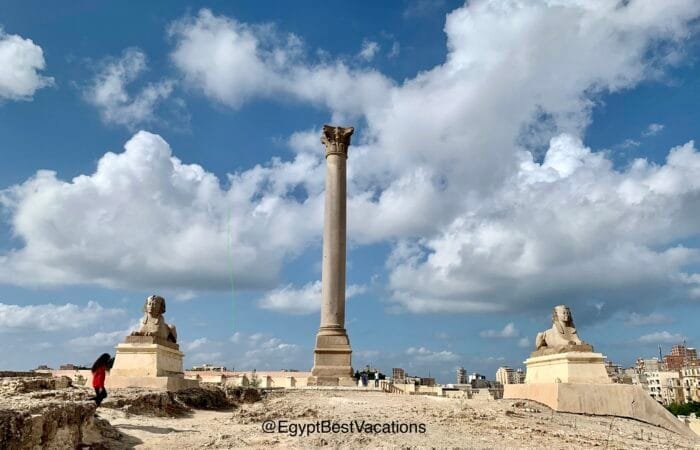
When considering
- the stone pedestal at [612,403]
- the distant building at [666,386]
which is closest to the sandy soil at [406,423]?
the stone pedestal at [612,403]

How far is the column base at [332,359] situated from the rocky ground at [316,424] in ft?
17.3

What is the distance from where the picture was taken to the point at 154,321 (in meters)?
16.0

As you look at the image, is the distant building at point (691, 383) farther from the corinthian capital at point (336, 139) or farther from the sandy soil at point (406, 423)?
the sandy soil at point (406, 423)

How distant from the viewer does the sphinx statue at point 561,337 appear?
50.6ft

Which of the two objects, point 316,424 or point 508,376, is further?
point 508,376

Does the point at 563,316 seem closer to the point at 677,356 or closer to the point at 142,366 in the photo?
the point at 142,366

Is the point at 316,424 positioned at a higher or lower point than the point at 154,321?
lower

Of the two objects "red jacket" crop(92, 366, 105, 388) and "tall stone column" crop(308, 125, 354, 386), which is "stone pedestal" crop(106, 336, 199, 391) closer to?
"red jacket" crop(92, 366, 105, 388)

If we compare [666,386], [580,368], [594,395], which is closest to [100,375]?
[594,395]

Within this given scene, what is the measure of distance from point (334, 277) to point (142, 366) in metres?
8.46

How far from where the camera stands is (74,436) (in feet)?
27.8

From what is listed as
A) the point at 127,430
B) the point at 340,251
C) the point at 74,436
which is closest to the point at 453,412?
the point at 127,430

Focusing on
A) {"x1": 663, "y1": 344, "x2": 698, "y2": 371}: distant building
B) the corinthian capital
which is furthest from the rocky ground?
{"x1": 663, "y1": 344, "x2": 698, "y2": 371}: distant building

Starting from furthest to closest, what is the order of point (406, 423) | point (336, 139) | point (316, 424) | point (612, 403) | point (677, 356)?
point (677, 356) → point (336, 139) → point (612, 403) → point (406, 423) → point (316, 424)
